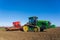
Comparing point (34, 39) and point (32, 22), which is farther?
point (32, 22)

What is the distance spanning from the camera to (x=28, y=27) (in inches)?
1156

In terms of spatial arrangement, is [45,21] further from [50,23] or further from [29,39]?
[29,39]

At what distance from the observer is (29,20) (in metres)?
29.7

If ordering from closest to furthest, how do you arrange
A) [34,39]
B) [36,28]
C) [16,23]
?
1. [34,39]
2. [36,28]
3. [16,23]

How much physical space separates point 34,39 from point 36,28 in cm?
1253

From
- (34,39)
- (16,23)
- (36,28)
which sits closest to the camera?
(34,39)

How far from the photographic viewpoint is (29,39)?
16094mm

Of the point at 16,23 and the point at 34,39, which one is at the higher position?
the point at 16,23

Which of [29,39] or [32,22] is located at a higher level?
[32,22]

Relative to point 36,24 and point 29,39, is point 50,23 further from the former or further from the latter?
point 29,39

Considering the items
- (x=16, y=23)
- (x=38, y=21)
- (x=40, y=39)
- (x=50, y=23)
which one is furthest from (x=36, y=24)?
(x=40, y=39)

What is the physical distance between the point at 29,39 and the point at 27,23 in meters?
13.8

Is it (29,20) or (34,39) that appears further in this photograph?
(29,20)

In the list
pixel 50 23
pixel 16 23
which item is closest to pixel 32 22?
pixel 50 23
